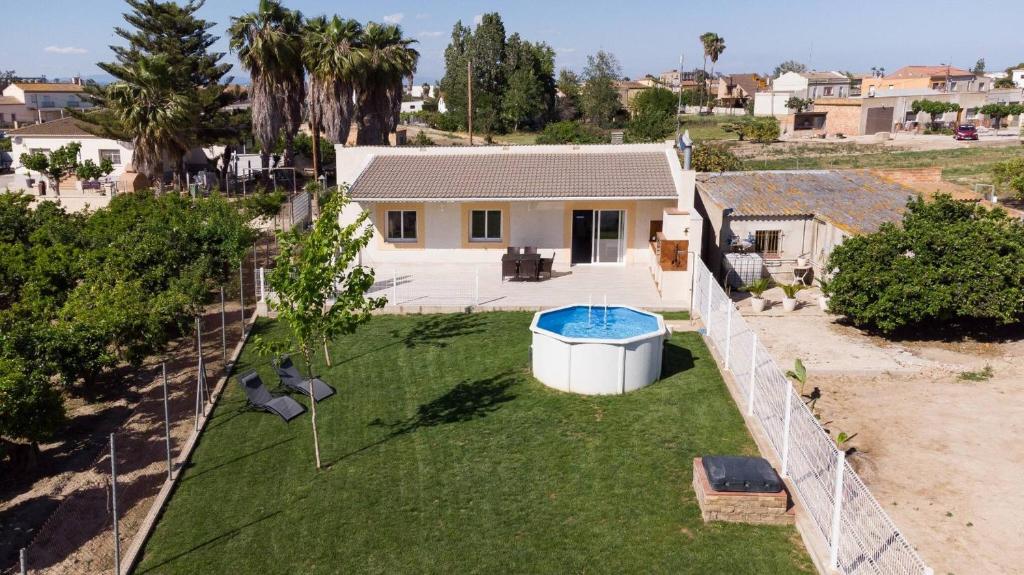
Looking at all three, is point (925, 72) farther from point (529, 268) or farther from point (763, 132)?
point (529, 268)

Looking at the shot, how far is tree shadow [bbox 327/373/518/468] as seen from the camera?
46.4 feet

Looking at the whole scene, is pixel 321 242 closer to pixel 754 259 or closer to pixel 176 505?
pixel 176 505

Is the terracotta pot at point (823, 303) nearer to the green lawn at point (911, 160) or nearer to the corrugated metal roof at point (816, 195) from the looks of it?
the corrugated metal roof at point (816, 195)

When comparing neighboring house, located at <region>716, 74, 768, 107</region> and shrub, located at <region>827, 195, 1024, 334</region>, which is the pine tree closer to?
shrub, located at <region>827, 195, 1024, 334</region>

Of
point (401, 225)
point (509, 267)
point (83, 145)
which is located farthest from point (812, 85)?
point (509, 267)

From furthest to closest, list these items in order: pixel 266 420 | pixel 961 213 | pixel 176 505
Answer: pixel 961 213, pixel 266 420, pixel 176 505

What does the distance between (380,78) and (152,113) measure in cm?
1140

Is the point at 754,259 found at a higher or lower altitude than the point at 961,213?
lower

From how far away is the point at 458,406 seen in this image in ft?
49.2

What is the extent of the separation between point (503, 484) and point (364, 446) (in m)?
2.84

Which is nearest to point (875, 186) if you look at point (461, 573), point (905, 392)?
point (905, 392)

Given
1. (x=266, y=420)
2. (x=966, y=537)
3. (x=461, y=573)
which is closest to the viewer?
(x=461, y=573)

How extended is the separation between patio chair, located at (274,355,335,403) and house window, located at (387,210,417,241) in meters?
9.97

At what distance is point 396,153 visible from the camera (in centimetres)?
2797
